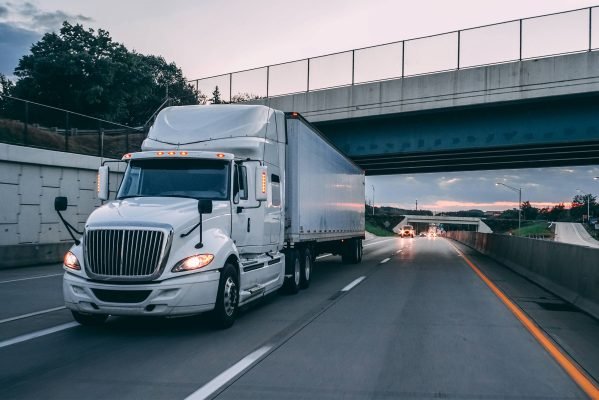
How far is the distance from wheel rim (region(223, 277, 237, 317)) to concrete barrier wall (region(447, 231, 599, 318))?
20.4ft

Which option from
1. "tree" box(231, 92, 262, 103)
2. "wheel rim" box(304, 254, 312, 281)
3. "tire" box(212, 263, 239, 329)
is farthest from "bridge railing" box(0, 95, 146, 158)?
"tire" box(212, 263, 239, 329)

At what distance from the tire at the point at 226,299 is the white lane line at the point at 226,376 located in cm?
125

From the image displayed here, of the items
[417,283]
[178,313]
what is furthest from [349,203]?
[178,313]

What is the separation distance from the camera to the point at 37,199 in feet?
70.7

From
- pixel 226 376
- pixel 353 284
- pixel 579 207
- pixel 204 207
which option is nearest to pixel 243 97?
pixel 353 284

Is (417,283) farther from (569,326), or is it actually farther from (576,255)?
(569,326)

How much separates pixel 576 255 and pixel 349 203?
967 centimetres

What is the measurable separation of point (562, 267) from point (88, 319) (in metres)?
10.5

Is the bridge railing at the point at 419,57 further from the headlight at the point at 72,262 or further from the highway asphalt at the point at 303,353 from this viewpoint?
the headlight at the point at 72,262

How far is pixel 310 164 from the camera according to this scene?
47.6 feet

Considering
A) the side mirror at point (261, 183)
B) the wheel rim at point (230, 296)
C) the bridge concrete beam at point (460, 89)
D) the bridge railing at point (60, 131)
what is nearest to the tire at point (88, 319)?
the wheel rim at point (230, 296)

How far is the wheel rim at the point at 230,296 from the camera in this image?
28.8 ft

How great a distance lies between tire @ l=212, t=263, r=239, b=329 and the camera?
8594 millimetres

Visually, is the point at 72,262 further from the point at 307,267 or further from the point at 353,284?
the point at 353,284
